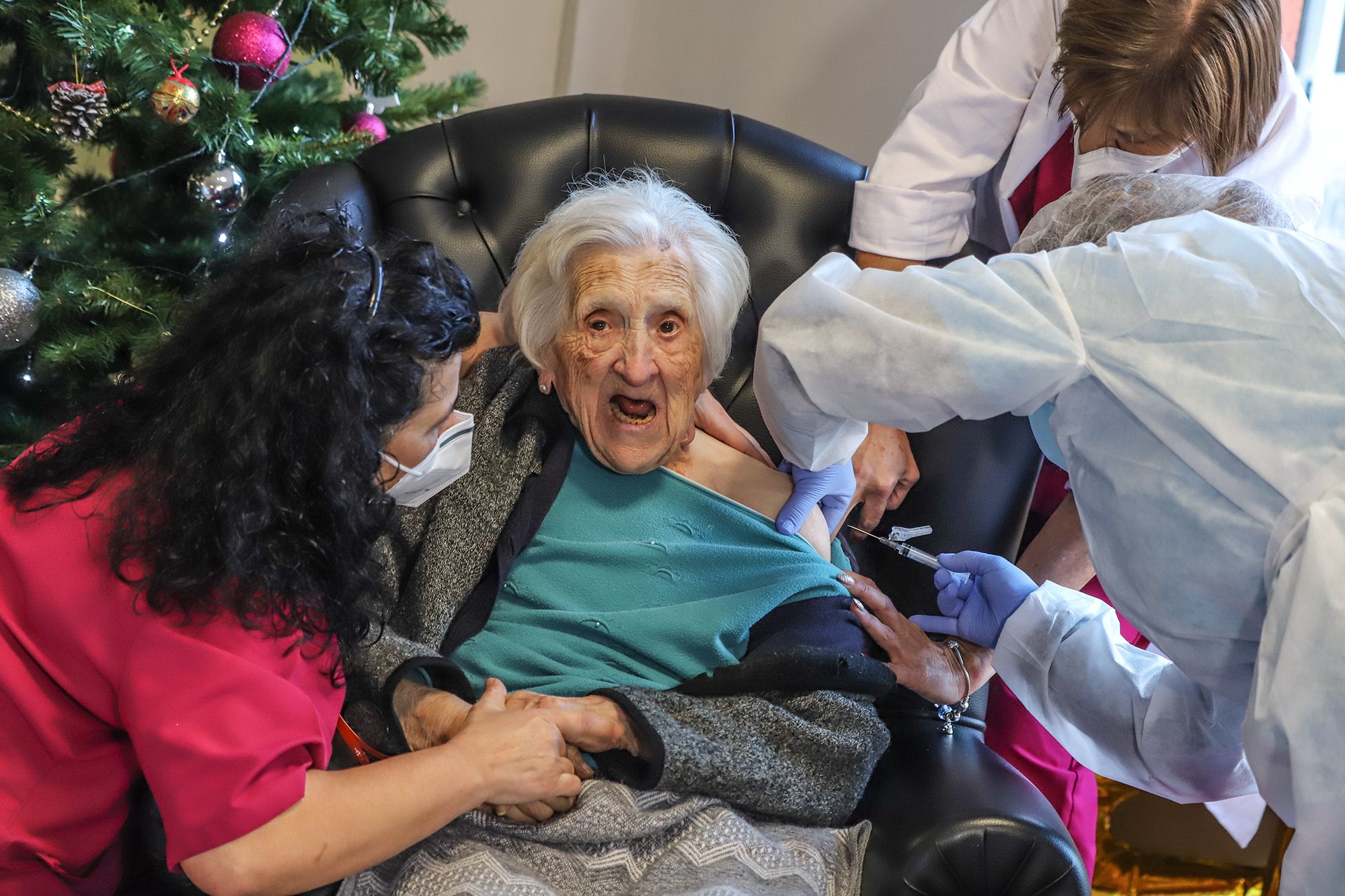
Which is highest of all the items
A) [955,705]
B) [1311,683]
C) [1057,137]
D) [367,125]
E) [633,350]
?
[1057,137]

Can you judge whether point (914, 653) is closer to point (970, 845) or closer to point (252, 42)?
point (970, 845)

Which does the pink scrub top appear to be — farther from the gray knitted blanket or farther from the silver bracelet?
the silver bracelet

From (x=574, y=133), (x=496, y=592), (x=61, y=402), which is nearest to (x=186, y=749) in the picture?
(x=496, y=592)

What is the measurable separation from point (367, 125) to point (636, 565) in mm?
1350

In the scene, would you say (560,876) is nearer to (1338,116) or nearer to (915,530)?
(915,530)

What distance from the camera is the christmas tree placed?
2066mm

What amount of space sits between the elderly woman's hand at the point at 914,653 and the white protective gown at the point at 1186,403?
488mm

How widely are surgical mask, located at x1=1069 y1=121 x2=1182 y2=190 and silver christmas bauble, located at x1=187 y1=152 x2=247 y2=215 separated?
1604 mm

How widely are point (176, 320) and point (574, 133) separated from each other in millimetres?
989

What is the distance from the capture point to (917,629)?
1.68m

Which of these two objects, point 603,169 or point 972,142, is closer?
point 972,142

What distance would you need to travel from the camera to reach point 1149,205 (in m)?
1.17

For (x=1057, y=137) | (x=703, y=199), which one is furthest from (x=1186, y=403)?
(x=703, y=199)

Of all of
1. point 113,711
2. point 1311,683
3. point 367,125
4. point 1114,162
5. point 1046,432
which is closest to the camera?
point 1311,683
